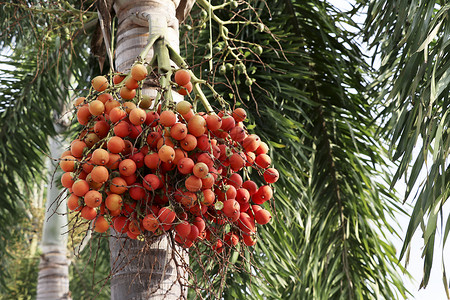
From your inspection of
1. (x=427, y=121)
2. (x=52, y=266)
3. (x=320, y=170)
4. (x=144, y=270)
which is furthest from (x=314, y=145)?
(x=52, y=266)

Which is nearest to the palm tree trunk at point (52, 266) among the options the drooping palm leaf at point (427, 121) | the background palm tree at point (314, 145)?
the background palm tree at point (314, 145)

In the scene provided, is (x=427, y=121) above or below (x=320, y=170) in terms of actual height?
below

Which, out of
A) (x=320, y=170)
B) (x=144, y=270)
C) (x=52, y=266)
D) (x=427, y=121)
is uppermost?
(x=52, y=266)

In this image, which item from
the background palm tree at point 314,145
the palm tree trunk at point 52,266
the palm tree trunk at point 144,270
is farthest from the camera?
the palm tree trunk at point 52,266

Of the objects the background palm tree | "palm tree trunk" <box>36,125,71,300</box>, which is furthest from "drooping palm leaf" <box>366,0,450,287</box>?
"palm tree trunk" <box>36,125,71,300</box>

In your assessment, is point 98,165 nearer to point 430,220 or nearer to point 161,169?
point 161,169

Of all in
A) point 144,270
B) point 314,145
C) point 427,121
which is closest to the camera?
point 144,270

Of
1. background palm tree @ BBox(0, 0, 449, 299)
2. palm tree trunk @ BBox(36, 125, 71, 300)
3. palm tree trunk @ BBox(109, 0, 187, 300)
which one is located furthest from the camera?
palm tree trunk @ BBox(36, 125, 71, 300)

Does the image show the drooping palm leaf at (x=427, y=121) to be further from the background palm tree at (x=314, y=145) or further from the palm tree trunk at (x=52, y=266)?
the palm tree trunk at (x=52, y=266)

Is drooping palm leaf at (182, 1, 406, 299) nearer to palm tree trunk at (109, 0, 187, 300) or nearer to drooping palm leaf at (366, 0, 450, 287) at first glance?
drooping palm leaf at (366, 0, 450, 287)

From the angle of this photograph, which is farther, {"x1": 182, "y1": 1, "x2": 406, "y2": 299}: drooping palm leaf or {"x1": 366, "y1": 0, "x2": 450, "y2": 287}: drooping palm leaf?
{"x1": 182, "y1": 1, "x2": 406, "y2": 299}: drooping palm leaf

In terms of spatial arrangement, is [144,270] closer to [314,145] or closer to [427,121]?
[427,121]

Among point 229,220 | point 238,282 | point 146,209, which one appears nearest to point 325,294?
point 238,282

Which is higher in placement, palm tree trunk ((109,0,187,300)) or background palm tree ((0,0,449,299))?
background palm tree ((0,0,449,299))
